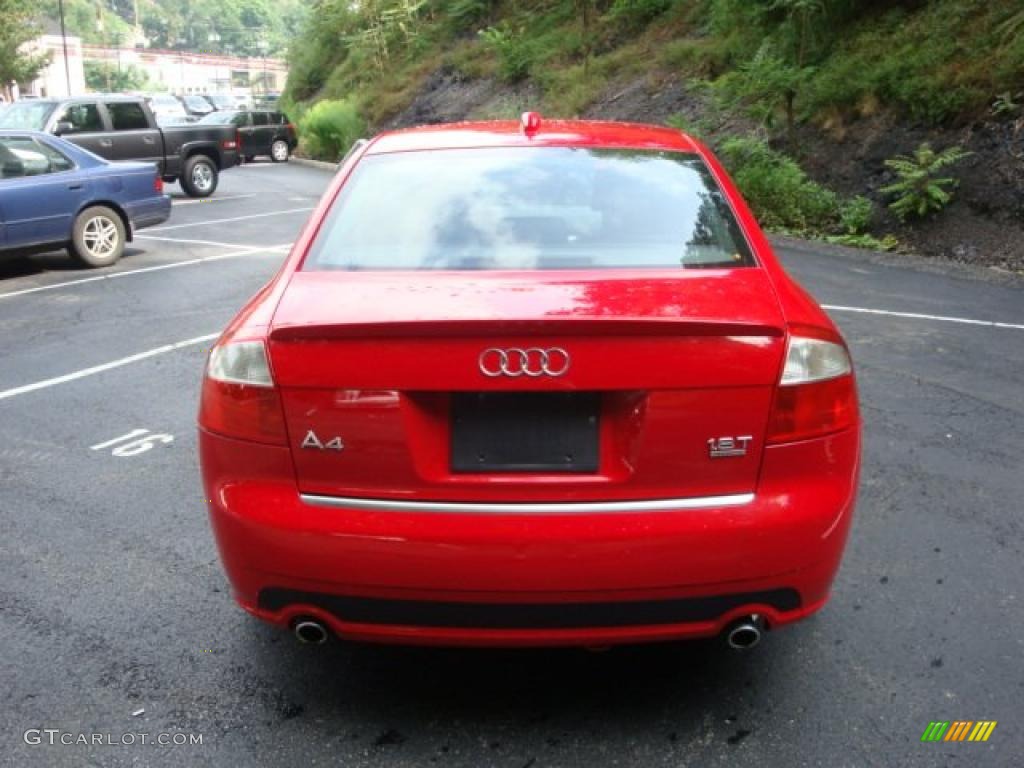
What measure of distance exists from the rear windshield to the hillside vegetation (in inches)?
356

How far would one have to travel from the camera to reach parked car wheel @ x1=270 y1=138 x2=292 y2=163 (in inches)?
1175

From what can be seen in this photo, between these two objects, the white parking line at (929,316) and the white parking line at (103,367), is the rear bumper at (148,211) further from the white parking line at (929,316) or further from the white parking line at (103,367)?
the white parking line at (929,316)

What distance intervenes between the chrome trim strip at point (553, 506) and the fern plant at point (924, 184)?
10.7 meters

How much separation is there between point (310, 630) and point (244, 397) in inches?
25.9

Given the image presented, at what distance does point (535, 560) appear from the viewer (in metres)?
2.49

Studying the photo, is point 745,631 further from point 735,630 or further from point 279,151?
point 279,151

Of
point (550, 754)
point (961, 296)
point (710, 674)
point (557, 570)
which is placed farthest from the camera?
point (961, 296)

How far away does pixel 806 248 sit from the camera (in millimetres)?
12281

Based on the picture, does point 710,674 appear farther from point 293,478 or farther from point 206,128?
point 206,128

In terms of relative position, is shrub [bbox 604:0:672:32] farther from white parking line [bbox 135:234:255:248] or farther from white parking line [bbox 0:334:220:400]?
white parking line [bbox 0:334:220:400]

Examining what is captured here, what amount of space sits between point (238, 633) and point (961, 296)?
26.0 feet

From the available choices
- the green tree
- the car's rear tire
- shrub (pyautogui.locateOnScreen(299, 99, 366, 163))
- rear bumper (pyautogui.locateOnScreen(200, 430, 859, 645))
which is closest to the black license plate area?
rear bumper (pyautogui.locateOnScreen(200, 430, 859, 645))

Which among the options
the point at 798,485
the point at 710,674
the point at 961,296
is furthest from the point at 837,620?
the point at 961,296

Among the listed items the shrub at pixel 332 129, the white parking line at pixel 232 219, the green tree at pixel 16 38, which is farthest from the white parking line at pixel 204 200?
the green tree at pixel 16 38
